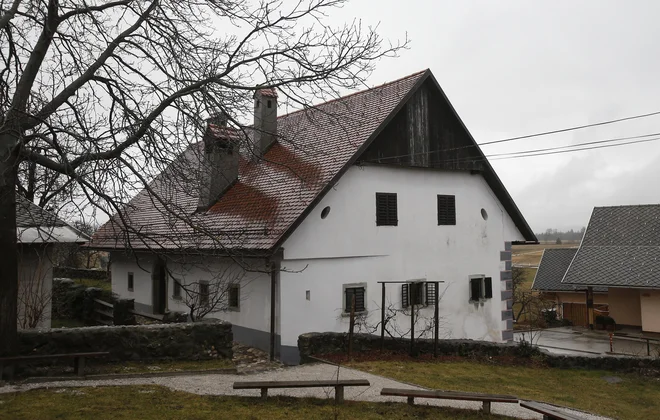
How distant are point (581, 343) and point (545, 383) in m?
15.2

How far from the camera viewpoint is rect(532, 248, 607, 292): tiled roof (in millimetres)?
36062

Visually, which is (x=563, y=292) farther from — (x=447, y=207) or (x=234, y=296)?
(x=234, y=296)

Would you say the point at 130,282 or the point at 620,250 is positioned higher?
the point at 620,250

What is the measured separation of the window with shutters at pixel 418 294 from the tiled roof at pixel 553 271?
19249mm

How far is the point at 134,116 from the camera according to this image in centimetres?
944

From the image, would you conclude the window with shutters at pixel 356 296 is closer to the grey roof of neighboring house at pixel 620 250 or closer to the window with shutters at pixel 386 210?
the window with shutters at pixel 386 210

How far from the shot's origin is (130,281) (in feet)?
74.9

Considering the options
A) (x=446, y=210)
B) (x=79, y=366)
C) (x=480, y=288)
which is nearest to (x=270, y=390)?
(x=79, y=366)

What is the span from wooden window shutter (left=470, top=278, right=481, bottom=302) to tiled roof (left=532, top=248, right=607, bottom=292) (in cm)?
1673

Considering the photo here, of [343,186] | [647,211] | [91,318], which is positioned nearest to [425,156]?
[343,186]

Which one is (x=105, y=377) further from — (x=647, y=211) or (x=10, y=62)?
(x=647, y=211)

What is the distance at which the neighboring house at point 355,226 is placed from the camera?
591 inches

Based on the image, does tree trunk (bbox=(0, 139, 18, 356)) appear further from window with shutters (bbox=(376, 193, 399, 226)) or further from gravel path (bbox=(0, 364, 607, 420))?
window with shutters (bbox=(376, 193, 399, 226))

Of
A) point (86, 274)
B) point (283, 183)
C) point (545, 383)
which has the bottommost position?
point (545, 383)
